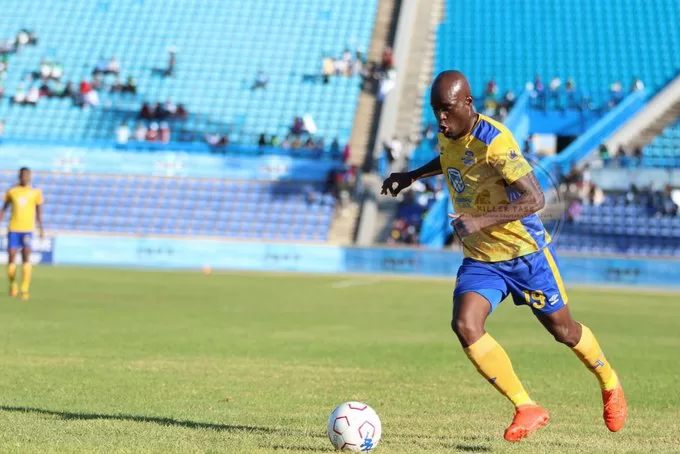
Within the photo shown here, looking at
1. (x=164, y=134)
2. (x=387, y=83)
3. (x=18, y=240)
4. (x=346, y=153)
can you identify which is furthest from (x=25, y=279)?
(x=387, y=83)

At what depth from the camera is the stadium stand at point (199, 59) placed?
48844 millimetres

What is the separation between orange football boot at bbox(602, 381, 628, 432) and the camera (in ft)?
26.8

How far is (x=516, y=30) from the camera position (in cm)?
5253

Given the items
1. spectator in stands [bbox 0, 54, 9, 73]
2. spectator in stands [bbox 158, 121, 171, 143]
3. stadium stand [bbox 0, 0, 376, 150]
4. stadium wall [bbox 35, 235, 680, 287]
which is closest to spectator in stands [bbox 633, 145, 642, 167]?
stadium wall [bbox 35, 235, 680, 287]

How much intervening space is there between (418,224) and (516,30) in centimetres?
1493

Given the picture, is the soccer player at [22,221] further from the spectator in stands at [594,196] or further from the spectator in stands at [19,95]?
the spectator in stands at [19,95]

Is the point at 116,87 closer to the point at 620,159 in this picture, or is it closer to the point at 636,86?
the point at 620,159

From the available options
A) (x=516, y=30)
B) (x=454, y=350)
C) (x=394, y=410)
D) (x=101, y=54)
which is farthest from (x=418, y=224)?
(x=394, y=410)

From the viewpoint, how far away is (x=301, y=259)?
39.4 metres

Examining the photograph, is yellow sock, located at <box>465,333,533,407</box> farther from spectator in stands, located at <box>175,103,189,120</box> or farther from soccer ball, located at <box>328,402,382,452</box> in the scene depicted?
spectator in stands, located at <box>175,103,189,120</box>

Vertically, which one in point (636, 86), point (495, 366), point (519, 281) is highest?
point (636, 86)

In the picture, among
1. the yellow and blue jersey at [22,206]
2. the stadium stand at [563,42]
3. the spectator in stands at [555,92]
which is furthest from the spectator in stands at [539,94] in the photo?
the yellow and blue jersey at [22,206]

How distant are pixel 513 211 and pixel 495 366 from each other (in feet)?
3.36

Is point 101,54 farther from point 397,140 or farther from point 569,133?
point 569,133
